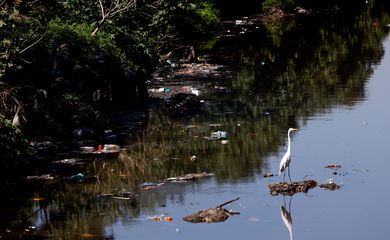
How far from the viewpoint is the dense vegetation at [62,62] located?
1555cm

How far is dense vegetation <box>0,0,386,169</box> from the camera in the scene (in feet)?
51.0

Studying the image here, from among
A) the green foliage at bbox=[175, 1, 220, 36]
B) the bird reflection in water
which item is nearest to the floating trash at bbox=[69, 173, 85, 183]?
the bird reflection in water


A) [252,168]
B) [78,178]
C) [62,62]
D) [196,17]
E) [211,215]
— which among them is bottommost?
[211,215]

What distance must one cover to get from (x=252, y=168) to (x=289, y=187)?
1.53m

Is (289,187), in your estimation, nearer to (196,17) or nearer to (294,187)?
(294,187)

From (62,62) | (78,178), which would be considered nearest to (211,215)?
(78,178)

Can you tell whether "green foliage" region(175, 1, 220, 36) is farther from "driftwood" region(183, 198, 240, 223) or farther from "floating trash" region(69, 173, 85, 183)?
"driftwood" region(183, 198, 240, 223)

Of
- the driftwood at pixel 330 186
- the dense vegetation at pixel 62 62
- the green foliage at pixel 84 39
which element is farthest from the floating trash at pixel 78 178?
the green foliage at pixel 84 39

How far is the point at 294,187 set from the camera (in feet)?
40.1

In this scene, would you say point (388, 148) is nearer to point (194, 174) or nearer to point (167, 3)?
point (194, 174)

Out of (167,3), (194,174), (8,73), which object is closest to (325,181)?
(194,174)

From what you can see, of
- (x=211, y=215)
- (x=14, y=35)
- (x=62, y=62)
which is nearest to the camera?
(x=211, y=215)

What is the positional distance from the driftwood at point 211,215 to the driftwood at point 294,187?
Answer: 1112 mm

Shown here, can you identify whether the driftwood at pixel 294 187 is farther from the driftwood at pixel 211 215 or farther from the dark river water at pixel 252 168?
the driftwood at pixel 211 215
